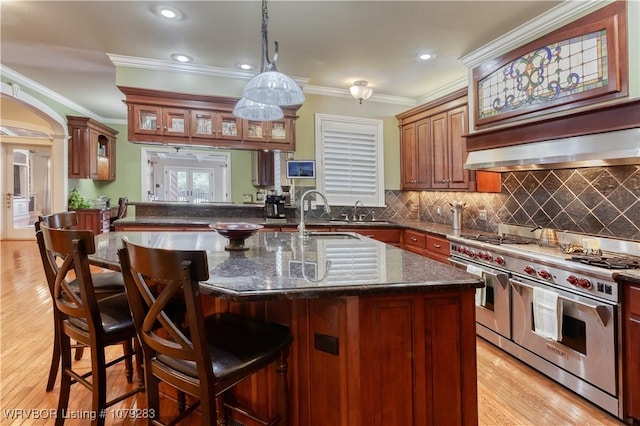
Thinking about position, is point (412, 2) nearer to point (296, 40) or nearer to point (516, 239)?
Result: point (296, 40)

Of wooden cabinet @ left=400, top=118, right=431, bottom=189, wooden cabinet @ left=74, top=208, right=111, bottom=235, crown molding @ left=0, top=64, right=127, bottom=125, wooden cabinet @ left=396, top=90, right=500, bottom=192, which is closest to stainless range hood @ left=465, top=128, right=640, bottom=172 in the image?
wooden cabinet @ left=396, top=90, right=500, bottom=192

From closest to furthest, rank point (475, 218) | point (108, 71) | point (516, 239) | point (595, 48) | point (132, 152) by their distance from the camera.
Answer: point (595, 48)
point (516, 239)
point (475, 218)
point (108, 71)
point (132, 152)

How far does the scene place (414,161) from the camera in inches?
177

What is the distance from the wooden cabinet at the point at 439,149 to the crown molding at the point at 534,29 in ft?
1.29

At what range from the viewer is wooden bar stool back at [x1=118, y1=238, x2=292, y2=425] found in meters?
1.05

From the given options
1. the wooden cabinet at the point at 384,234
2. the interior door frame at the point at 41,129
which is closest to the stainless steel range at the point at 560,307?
the wooden cabinet at the point at 384,234

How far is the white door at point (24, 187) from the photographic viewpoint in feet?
25.4

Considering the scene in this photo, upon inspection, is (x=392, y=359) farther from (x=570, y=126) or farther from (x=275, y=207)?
(x=275, y=207)

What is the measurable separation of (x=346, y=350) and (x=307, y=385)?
30cm

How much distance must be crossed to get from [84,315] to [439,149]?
12.1 feet

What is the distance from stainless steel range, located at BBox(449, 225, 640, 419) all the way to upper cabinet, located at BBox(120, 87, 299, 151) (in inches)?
102

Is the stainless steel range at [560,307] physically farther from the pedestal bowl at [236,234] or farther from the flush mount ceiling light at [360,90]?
the flush mount ceiling light at [360,90]

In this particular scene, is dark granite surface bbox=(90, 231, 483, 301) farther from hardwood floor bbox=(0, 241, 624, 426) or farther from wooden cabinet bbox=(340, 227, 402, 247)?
wooden cabinet bbox=(340, 227, 402, 247)

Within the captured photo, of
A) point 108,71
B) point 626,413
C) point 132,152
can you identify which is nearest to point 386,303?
point 626,413
